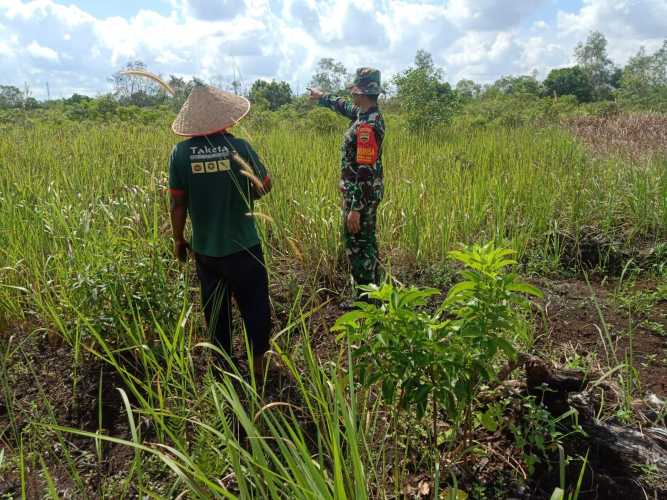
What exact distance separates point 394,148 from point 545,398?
5.44 metres

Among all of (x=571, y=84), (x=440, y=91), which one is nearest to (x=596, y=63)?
(x=571, y=84)

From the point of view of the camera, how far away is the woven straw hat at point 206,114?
7.13 ft

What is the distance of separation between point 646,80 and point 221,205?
1820 centimetres

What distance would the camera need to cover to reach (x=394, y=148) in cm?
687

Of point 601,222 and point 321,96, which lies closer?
point 321,96

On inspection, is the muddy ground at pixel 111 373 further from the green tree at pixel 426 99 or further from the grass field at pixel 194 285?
the green tree at pixel 426 99

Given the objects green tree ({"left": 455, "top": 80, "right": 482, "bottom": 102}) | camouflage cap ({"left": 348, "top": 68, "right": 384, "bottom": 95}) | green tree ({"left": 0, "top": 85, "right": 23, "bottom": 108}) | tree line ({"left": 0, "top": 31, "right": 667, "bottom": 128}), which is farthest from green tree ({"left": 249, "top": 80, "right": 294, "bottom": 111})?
camouflage cap ({"left": 348, "top": 68, "right": 384, "bottom": 95})

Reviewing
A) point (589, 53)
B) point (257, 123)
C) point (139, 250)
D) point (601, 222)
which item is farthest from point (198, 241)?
point (589, 53)

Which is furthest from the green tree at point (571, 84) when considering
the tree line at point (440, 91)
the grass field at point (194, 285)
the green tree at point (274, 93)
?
the grass field at point (194, 285)

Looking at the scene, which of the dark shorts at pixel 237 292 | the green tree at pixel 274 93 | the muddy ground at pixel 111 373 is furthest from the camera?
the green tree at pixel 274 93

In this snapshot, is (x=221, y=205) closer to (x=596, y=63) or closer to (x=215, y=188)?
(x=215, y=188)

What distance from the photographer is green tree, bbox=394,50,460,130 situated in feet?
32.0

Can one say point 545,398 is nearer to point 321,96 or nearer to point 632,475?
point 632,475

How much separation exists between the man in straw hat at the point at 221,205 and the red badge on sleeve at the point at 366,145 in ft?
2.72
